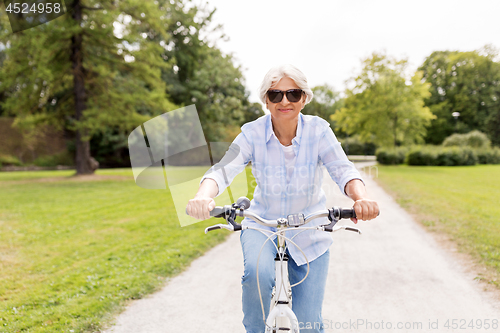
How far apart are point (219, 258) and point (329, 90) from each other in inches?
1058

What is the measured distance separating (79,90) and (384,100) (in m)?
19.8

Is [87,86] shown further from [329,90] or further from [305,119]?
[305,119]

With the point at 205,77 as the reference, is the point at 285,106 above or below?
below

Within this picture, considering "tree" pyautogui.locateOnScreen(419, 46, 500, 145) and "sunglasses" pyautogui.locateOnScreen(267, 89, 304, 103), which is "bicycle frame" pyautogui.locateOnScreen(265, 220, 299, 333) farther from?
"tree" pyautogui.locateOnScreen(419, 46, 500, 145)

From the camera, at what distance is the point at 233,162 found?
2.33 meters

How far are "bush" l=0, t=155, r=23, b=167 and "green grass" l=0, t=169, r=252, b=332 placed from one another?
23.1m

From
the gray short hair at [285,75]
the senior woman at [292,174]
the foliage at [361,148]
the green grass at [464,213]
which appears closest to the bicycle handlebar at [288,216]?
the senior woman at [292,174]

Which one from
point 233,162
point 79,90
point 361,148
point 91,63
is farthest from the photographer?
point 361,148

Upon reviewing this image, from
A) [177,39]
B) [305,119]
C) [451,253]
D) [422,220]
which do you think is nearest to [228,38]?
[177,39]

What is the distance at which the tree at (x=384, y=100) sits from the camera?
26.0 m

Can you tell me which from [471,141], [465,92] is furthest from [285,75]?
[465,92]

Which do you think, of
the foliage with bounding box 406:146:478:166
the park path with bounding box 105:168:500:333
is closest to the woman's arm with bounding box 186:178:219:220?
the park path with bounding box 105:168:500:333

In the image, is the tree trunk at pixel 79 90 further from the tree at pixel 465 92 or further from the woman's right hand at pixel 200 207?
the tree at pixel 465 92

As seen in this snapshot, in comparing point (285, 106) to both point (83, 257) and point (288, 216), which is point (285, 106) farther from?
point (83, 257)
